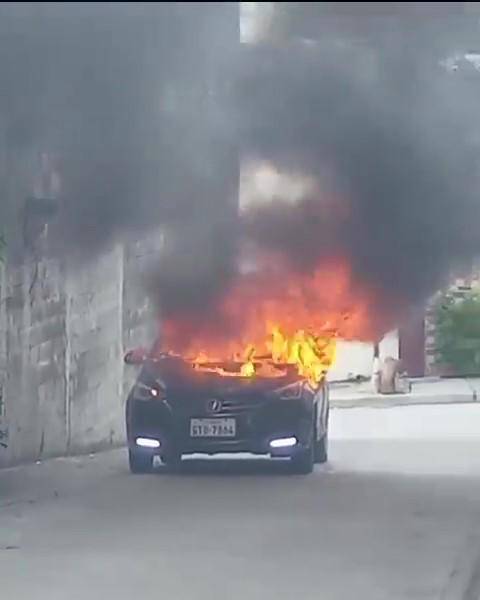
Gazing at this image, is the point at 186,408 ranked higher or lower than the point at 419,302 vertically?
lower

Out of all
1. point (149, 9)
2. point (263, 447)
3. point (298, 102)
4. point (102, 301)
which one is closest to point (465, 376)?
point (102, 301)

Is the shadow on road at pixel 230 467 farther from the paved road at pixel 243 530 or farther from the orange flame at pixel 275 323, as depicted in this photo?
the orange flame at pixel 275 323

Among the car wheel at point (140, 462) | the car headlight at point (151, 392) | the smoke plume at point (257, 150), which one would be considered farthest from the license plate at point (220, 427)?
the smoke plume at point (257, 150)

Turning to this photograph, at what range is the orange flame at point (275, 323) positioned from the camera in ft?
40.3

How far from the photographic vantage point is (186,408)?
11477 millimetres

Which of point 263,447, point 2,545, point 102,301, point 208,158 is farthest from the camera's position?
point 102,301

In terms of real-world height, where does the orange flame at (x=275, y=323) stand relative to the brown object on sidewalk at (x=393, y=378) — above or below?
above

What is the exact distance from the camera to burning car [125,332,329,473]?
1141 centimetres

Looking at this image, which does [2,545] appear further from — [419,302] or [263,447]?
[419,302]

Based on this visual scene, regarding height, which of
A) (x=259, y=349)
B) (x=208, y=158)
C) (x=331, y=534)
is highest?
(x=208, y=158)

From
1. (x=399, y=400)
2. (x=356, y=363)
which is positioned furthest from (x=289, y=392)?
(x=399, y=400)

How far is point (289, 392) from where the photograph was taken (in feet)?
37.8

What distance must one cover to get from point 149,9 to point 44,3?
0.81 feet

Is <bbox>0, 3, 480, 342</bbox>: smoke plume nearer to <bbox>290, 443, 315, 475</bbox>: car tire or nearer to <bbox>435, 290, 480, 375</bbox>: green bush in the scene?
<bbox>290, 443, 315, 475</bbox>: car tire
